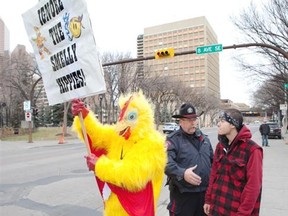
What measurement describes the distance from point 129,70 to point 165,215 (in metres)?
37.5

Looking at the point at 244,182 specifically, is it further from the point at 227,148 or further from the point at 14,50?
the point at 14,50

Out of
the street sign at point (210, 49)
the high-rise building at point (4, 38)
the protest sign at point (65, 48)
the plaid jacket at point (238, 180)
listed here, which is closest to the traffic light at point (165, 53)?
the street sign at point (210, 49)

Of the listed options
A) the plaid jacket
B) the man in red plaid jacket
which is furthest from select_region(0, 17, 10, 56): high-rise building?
the plaid jacket

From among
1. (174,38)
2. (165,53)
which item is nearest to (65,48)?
(165,53)

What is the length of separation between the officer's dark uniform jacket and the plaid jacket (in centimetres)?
37

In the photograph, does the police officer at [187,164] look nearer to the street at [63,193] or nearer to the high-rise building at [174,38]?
the street at [63,193]

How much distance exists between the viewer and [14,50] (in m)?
47.0

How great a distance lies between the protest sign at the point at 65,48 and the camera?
2.92 meters

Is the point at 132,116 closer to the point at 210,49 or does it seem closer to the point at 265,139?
the point at 210,49

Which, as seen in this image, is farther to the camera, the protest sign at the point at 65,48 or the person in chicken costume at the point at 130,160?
the protest sign at the point at 65,48

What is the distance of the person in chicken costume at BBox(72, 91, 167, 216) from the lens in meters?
2.76

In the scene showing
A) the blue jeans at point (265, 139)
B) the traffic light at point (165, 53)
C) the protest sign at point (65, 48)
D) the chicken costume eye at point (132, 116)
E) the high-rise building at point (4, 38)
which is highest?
the high-rise building at point (4, 38)

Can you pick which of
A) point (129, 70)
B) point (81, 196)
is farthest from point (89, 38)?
point (129, 70)

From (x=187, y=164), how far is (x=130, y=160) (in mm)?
938
